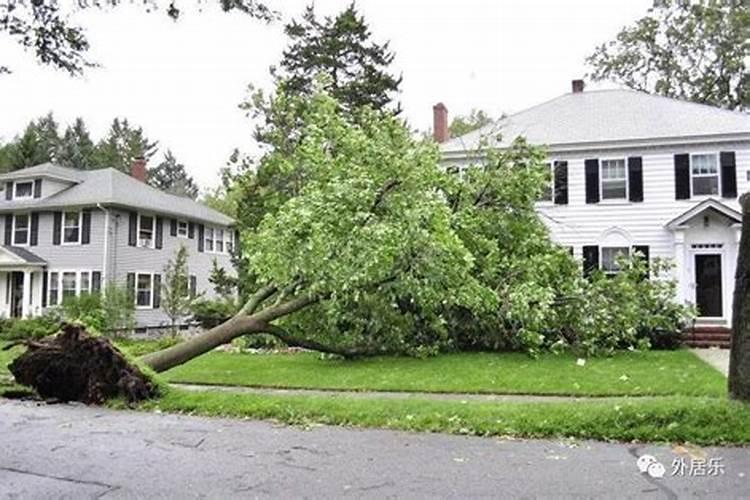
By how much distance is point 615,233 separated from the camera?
18.3 metres

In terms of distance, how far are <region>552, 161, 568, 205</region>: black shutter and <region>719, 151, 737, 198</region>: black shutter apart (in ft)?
13.5

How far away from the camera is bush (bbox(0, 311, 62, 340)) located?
774 inches

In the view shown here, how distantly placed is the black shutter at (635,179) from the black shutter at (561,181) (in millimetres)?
1764

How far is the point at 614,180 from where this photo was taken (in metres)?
18.4

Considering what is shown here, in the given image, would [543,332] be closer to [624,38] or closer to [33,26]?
[33,26]

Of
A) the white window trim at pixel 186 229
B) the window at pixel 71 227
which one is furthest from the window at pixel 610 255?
the window at pixel 71 227

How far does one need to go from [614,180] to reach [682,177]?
1780mm

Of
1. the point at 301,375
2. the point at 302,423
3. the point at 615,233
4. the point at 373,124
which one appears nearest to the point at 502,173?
the point at 373,124

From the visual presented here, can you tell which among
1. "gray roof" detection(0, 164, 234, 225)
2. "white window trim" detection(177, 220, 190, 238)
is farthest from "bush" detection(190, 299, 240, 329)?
"white window trim" detection(177, 220, 190, 238)

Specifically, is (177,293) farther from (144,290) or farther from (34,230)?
(34,230)

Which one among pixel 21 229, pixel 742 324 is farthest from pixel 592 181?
pixel 21 229

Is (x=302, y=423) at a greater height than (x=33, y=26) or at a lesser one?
lesser

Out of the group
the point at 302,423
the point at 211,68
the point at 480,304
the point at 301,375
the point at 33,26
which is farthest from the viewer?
the point at 480,304

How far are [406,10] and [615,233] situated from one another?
12.5m
